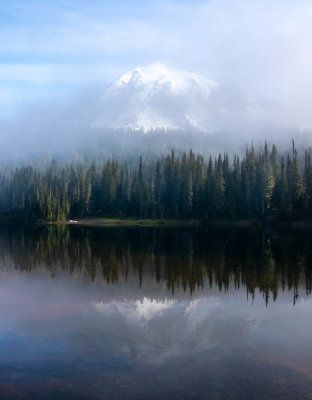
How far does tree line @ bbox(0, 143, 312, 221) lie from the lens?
344 ft

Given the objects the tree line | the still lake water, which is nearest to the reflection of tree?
the still lake water

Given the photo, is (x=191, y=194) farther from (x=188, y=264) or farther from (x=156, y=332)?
(x=156, y=332)

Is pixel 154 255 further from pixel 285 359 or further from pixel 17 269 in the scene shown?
pixel 285 359

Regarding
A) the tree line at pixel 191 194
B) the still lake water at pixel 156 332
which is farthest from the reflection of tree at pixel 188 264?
the tree line at pixel 191 194

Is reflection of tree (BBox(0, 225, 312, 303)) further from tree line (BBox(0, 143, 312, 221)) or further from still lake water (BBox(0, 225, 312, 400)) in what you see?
tree line (BBox(0, 143, 312, 221))

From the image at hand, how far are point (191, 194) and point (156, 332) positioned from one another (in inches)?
4244

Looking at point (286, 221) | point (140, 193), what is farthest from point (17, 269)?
point (140, 193)

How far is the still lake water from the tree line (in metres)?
70.1

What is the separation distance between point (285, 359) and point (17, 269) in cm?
2554

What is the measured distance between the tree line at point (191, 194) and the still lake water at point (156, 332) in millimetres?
70098

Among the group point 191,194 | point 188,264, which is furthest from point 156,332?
point 191,194

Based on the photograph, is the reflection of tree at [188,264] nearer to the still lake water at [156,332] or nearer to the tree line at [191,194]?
the still lake water at [156,332]

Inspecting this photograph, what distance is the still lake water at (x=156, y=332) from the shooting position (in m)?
12.6

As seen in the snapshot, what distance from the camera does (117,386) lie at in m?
12.5
